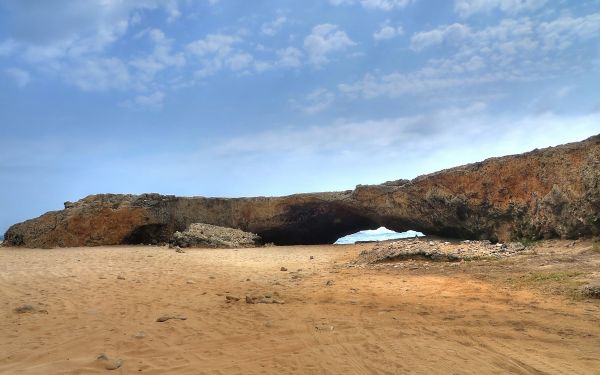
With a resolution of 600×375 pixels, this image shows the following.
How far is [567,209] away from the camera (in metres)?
11.4

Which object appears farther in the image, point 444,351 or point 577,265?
point 577,265

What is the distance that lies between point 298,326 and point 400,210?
13.4 m

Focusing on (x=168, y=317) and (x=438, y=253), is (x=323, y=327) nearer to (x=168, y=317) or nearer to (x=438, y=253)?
(x=168, y=317)

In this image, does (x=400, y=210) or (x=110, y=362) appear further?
(x=400, y=210)

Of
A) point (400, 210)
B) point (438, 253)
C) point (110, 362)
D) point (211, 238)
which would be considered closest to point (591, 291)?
point (438, 253)

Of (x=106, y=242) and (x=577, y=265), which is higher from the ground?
(x=106, y=242)

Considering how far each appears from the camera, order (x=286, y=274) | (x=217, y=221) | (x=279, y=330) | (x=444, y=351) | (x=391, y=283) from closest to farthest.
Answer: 1. (x=444, y=351)
2. (x=279, y=330)
3. (x=391, y=283)
4. (x=286, y=274)
5. (x=217, y=221)

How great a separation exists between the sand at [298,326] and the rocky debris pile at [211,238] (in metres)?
8.00

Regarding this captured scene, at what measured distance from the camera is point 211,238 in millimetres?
17312

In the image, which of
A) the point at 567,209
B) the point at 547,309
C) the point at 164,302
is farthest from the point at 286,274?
the point at 567,209

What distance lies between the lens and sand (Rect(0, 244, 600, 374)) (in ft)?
13.3

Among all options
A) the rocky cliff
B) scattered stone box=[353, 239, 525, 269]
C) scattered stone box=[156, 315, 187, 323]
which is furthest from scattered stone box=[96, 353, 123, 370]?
the rocky cliff

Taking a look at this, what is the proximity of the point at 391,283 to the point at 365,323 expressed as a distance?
285 centimetres

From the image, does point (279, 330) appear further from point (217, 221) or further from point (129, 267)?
point (217, 221)
